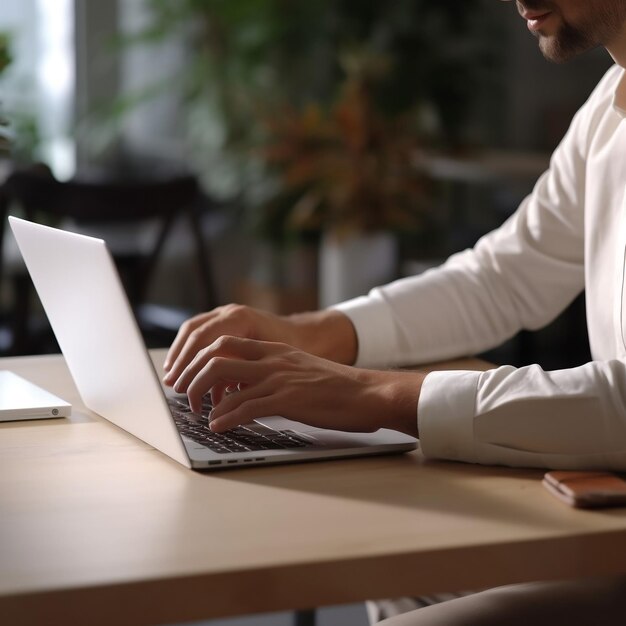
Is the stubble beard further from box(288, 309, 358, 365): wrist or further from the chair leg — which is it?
the chair leg

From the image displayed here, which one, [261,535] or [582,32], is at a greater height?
[582,32]

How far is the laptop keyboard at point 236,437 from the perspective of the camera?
1036 millimetres

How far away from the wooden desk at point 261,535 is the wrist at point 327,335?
1.21ft

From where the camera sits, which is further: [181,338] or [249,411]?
[181,338]

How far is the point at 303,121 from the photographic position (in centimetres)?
465

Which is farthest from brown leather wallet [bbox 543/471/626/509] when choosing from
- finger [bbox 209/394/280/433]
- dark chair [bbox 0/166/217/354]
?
dark chair [bbox 0/166/217/354]

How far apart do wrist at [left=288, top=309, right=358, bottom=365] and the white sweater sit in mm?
14

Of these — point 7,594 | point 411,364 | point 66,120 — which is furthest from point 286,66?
point 7,594

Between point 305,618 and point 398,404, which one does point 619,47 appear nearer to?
point 398,404

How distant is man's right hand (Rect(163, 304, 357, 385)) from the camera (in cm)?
124

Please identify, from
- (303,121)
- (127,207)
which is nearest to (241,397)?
(127,207)

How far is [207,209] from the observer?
4.91 meters

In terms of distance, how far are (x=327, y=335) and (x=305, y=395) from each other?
390 mm

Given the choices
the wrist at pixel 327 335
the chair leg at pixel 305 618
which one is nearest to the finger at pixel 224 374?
the wrist at pixel 327 335
